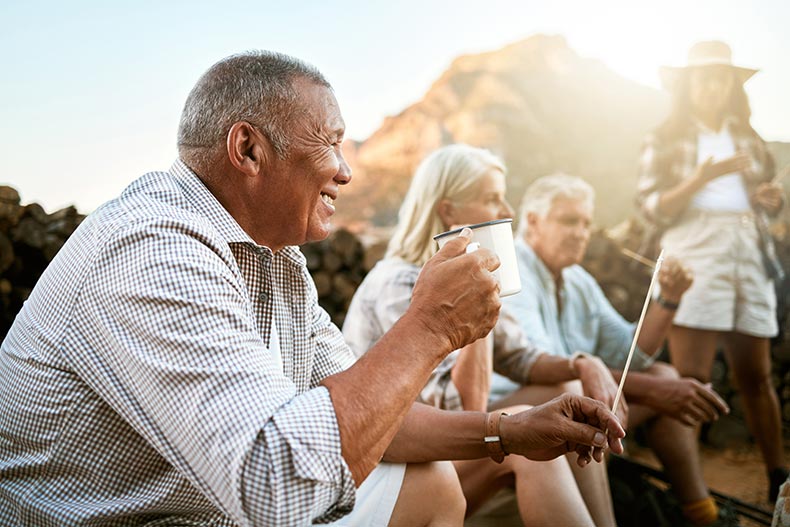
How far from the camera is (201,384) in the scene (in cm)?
95

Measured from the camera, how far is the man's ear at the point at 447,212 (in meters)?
2.46

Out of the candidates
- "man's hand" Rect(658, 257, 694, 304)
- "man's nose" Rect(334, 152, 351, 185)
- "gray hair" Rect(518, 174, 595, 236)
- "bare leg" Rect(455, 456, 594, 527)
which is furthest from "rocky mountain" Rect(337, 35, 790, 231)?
"man's nose" Rect(334, 152, 351, 185)

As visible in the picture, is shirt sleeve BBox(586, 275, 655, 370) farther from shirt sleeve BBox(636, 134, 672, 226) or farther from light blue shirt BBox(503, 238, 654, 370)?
shirt sleeve BBox(636, 134, 672, 226)

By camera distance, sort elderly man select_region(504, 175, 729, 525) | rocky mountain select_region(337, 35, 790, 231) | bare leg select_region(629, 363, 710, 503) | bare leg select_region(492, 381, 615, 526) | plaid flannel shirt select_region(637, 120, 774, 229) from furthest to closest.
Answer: rocky mountain select_region(337, 35, 790, 231) → plaid flannel shirt select_region(637, 120, 774, 229) → bare leg select_region(629, 363, 710, 503) → elderly man select_region(504, 175, 729, 525) → bare leg select_region(492, 381, 615, 526)

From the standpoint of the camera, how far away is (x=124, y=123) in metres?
3.47

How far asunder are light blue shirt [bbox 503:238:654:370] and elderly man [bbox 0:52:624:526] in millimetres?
1574

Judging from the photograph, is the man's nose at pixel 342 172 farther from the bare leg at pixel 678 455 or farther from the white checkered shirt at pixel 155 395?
the bare leg at pixel 678 455

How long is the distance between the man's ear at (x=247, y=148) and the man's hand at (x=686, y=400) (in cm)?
186

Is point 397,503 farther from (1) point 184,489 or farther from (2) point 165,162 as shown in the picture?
(2) point 165,162

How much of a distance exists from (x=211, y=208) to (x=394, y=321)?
1044mm

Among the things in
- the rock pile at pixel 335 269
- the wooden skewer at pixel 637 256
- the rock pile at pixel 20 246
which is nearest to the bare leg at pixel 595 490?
the rock pile at pixel 335 269

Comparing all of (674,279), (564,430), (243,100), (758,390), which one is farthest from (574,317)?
(243,100)

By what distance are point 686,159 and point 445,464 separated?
11.0 feet

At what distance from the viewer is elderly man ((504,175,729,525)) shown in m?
2.56
